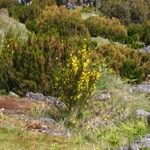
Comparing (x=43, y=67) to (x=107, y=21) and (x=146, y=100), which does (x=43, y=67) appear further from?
(x=107, y=21)

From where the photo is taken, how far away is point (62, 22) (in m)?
28.0

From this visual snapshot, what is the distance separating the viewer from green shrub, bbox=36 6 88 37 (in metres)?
26.5

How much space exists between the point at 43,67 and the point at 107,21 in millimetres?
19704

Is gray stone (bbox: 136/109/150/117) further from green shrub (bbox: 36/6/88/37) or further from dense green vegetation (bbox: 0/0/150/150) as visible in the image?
green shrub (bbox: 36/6/88/37)

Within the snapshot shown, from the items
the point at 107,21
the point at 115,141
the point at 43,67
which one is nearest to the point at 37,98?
the point at 43,67

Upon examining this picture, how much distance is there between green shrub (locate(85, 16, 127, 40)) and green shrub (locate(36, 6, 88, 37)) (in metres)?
0.93

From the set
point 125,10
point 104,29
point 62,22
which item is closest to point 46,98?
point 62,22

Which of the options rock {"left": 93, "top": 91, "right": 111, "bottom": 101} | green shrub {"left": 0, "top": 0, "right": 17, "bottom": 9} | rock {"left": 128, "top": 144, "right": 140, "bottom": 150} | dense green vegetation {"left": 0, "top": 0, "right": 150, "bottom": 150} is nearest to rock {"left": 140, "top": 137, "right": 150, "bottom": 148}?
rock {"left": 128, "top": 144, "right": 140, "bottom": 150}

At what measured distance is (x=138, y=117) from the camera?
10.9 meters

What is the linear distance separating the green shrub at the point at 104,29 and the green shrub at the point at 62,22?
0.93m

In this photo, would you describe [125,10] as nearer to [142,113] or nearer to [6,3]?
[6,3]

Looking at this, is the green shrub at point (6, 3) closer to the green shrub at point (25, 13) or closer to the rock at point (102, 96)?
the green shrub at point (25, 13)

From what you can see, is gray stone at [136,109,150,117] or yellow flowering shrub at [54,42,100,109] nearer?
yellow flowering shrub at [54,42,100,109]

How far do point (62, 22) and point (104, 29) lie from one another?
3.39m
